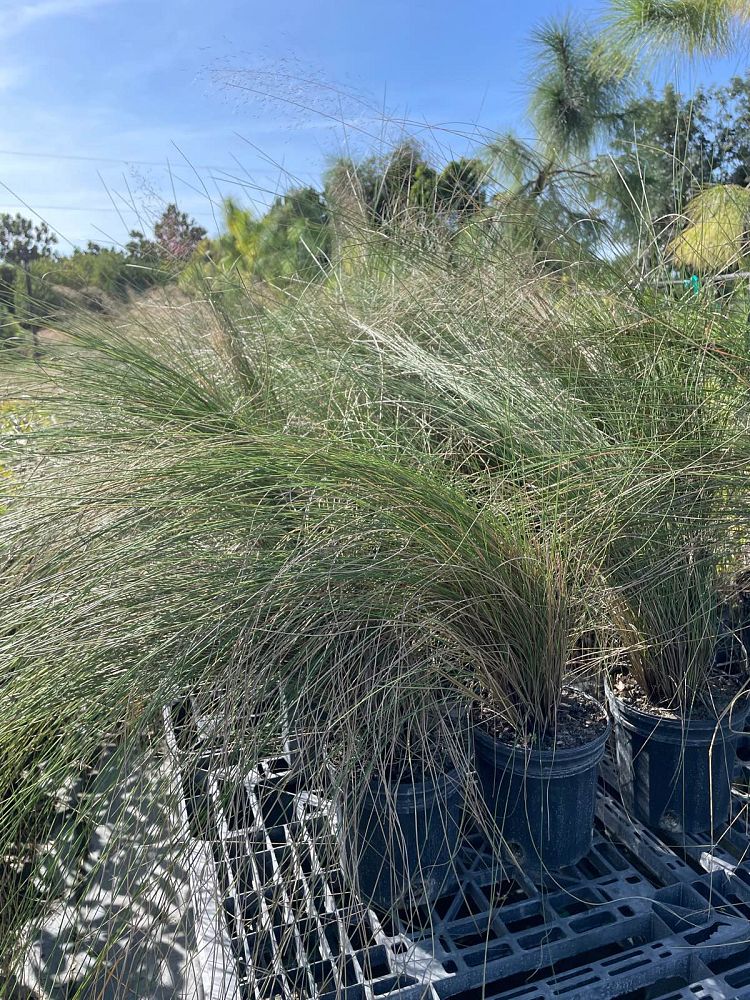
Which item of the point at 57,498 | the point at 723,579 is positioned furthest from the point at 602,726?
the point at 57,498

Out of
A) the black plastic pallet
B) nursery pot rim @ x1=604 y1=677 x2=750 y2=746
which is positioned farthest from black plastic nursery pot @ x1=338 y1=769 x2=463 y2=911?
nursery pot rim @ x1=604 y1=677 x2=750 y2=746

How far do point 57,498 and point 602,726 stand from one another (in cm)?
93

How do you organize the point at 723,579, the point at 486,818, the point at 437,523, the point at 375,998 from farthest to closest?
the point at 723,579 → the point at 486,818 → the point at 437,523 → the point at 375,998

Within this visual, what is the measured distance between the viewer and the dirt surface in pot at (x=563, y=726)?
107 centimetres

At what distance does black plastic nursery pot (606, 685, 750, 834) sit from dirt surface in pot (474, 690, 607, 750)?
0.05m

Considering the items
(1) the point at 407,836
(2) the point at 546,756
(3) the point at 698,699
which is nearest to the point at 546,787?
(2) the point at 546,756

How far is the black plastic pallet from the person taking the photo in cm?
85

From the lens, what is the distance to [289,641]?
93 centimetres

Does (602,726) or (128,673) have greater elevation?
(128,673)

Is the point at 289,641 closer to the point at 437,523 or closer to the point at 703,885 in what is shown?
the point at 437,523

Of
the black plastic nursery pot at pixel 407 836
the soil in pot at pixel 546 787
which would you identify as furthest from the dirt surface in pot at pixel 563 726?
the black plastic nursery pot at pixel 407 836

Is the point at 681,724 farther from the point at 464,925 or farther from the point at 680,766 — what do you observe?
the point at 464,925

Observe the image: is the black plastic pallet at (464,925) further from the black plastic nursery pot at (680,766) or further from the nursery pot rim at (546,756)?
the nursery pot rim at (546,756)

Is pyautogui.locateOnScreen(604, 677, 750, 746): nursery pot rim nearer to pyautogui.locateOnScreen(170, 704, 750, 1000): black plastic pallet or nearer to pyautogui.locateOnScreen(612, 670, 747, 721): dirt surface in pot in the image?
pyautogui.locateOnScreen(612, 670, 747, 721): dirt surface in pot
